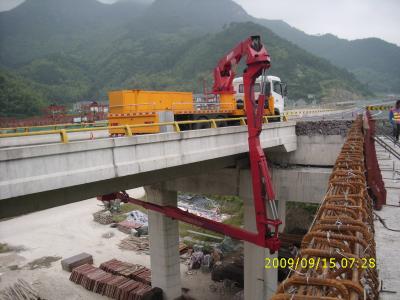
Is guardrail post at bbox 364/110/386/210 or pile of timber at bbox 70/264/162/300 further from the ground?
guardrail post at bbox 364/110/386/210

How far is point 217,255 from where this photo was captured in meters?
22.8

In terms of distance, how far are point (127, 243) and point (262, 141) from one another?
17806 millimetres

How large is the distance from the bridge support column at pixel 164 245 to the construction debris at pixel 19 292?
7.31m

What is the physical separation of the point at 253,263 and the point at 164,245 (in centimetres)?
468

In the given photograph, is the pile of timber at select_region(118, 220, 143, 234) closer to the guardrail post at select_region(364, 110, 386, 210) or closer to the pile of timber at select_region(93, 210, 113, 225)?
the pile of timber at select_region(93, 210, 113, 225)

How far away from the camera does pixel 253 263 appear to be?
16.1 metres

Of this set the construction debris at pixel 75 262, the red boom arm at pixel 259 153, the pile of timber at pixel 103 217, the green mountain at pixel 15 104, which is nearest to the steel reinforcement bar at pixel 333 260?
the red boom arm at pixel 259 153

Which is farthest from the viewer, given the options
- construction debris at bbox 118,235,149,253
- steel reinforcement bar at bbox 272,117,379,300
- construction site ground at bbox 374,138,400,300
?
construction debris at bbox 118,235,149,253

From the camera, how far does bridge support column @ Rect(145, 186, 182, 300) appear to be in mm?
16391

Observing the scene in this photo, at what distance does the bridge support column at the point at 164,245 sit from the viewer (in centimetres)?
1639

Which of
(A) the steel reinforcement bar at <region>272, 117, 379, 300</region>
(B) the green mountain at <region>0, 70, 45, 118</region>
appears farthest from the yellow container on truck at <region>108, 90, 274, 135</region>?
(B) the green mountain at <region>0, 70, 45, 118</region>

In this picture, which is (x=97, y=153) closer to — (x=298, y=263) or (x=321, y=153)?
(x=298, y=263)

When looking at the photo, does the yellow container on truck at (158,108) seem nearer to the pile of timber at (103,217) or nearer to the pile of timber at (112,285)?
the pile of timber at (112,285)

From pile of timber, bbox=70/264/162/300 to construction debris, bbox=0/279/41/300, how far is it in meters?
2.71
